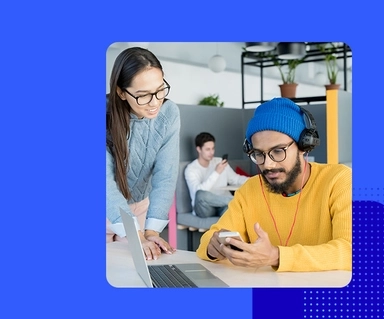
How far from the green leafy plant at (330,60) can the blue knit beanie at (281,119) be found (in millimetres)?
198

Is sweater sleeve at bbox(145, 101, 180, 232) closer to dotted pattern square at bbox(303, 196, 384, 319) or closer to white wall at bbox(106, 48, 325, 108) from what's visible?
white wall at bbox(106, 48, 325, 108)

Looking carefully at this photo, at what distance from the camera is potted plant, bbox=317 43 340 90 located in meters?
1.72

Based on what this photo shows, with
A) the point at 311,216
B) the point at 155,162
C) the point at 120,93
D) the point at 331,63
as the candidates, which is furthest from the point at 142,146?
the point at 331,63

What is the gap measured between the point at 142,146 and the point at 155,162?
0.06m

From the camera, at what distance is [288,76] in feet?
6.28

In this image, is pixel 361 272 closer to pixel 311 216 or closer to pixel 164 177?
pixel 311 216

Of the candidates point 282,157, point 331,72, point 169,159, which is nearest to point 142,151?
point 169,159

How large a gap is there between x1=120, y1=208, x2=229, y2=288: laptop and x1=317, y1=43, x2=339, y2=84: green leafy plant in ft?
2.29

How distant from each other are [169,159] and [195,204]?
0.27m

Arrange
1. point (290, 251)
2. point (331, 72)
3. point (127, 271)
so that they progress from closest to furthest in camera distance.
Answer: point (290, 251) → point (127, 271) → point (331, 72)

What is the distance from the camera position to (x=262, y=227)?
5.56ft

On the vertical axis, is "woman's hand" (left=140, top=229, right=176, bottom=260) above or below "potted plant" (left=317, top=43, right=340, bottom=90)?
below

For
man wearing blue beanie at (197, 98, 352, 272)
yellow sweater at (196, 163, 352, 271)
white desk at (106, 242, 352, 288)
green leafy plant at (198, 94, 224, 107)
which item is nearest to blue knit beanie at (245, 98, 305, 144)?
man wearing blue beanie at (197, 98, 352, 272)

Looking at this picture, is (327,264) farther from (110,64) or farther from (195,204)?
(110,64)
